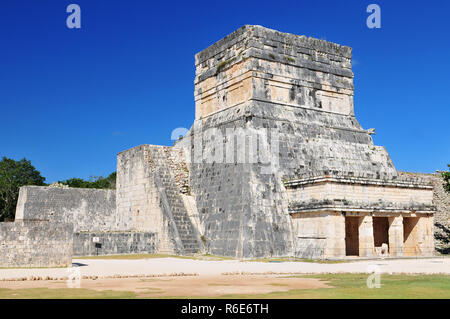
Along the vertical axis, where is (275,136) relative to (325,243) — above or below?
above

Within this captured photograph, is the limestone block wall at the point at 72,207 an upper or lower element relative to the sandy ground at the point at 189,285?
upper

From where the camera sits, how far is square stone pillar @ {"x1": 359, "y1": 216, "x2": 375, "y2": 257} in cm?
2027

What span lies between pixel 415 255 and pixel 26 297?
59.1ft

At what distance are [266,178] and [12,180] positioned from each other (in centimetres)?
2989

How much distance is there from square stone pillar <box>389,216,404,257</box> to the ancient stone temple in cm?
4

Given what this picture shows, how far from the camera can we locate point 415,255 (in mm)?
22312

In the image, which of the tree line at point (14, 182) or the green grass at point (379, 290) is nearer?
the green grass at point (379, 290)

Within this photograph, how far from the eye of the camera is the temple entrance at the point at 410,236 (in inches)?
888

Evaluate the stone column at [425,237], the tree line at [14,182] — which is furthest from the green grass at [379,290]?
the tree line at [14,182]

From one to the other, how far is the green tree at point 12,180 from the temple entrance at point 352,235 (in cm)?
2756

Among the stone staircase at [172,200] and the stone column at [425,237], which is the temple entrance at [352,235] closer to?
the stone column at [425,237]
